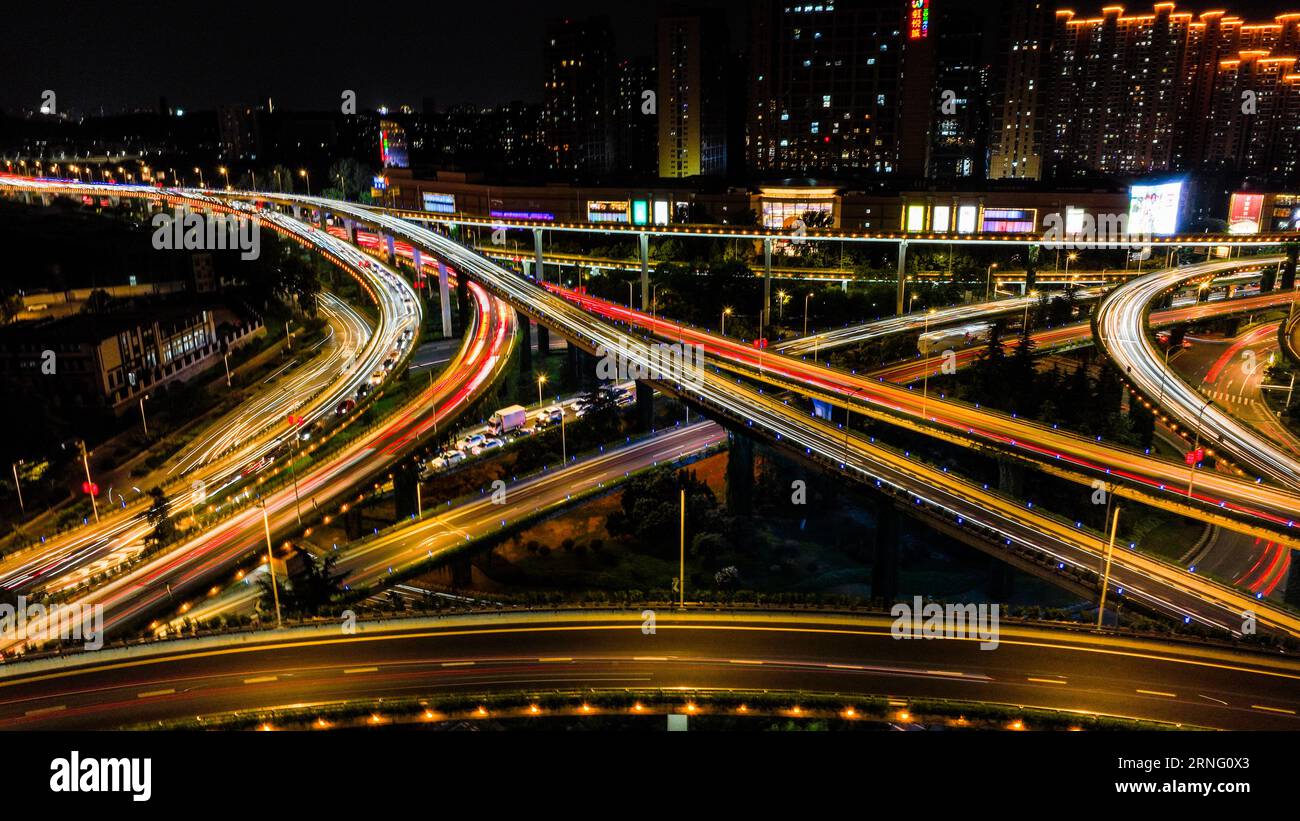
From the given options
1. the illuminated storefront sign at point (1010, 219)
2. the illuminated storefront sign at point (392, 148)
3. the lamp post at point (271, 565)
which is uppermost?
the illuminated storefront sign at point (392, 148)

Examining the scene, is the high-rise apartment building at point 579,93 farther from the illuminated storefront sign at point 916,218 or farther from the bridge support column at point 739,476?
the bridge support column at point 739,476

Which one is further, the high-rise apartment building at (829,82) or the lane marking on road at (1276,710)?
the high-rise apartment building at (829,82)

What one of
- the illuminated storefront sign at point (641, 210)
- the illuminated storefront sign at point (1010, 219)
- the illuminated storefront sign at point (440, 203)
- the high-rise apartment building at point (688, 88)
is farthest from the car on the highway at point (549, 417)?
the high-rise apartment building at point (688, 88)

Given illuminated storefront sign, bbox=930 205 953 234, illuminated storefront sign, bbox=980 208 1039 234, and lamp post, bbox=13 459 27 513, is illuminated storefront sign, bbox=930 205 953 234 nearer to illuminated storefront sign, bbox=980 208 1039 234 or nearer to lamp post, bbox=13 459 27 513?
illuminated storefront sign, bbox=980 208 1039 234

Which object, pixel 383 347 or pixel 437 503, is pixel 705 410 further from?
pixel 383 347

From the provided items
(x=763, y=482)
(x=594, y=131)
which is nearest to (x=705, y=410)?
(x=763, y=482)

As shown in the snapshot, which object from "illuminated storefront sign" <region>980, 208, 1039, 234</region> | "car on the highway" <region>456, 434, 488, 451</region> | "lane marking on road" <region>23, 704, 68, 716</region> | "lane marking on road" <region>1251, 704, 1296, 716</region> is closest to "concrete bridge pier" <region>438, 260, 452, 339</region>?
"car on the highway" <region>456, 434, 488, 451</region>

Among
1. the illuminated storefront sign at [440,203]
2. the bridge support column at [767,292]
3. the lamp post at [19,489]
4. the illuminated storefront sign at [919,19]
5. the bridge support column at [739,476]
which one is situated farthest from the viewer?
the illuminated storefront sign at [440,203]

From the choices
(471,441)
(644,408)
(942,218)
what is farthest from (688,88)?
(471,441)
